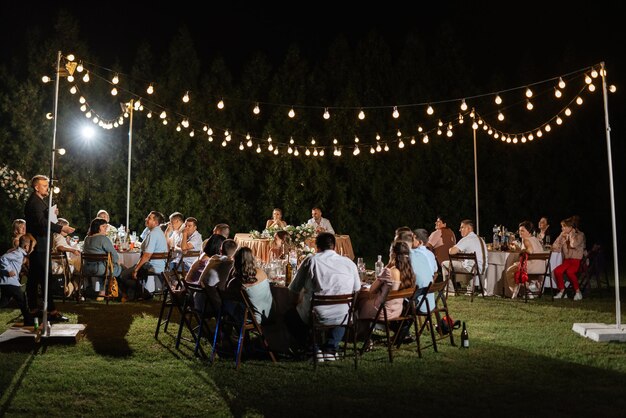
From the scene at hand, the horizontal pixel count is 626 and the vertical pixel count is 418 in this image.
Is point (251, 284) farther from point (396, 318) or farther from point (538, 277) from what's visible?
point (538, 277)

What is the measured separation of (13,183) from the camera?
50.5ft

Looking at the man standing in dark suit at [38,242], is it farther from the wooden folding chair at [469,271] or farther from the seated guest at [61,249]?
the wooden folding chair at [469,271]

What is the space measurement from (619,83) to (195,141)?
11910mm

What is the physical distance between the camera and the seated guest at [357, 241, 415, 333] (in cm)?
638

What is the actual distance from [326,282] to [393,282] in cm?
71

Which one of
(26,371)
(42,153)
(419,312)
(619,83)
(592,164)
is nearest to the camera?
(26,371)

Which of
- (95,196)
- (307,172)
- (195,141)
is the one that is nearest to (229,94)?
(195,141)

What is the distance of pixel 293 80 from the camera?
1658 centimetres

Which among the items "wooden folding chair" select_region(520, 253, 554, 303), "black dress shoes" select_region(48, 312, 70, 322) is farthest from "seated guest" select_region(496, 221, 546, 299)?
"black dress shoes" select_region(48, 312, 70, 322)

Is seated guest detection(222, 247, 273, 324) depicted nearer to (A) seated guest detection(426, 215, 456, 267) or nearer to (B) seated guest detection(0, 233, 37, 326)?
(B) seated guest detection(0, 233, 37, 326)

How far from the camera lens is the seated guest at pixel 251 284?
238 inches

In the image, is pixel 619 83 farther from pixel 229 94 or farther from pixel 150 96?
pixel 150 96

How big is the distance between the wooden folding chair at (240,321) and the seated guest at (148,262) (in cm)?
357

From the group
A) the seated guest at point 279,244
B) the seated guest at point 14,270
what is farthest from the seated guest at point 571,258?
the seated guest at point 14,270
